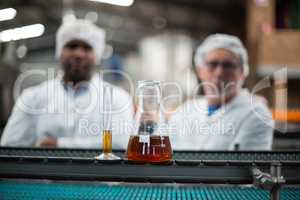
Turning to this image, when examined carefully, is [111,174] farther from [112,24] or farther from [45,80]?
[112,24]

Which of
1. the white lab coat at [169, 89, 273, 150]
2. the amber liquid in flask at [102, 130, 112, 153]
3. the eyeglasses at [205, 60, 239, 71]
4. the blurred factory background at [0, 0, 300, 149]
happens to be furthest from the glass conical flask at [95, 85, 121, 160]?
the eyeglasses at [205, 60, 239, 71]

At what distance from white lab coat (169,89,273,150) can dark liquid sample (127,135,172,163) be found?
2.15ft

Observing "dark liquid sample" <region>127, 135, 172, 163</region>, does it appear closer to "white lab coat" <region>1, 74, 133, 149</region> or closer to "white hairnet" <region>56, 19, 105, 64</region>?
"white lab coat" <region>1, 74, 133, 149</region>

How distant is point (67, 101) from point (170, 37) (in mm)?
5358

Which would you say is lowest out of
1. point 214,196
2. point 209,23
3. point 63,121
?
point 214,196

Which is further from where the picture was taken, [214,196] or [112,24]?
[112,24]

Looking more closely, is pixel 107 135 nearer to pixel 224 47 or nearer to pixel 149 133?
pixel 149 133

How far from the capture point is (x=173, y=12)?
6.10 metres

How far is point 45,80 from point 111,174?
1207 mm

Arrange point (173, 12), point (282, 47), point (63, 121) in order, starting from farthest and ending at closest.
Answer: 1. point (173, 12)
2. point (282, 47)
3. point (63, 121)

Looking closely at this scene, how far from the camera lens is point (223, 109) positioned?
156cm

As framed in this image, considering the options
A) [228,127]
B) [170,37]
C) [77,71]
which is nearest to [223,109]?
[228,127]

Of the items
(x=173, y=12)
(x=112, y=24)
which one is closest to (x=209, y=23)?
(x=173, y=12)

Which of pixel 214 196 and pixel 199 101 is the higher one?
pixel 199 101
